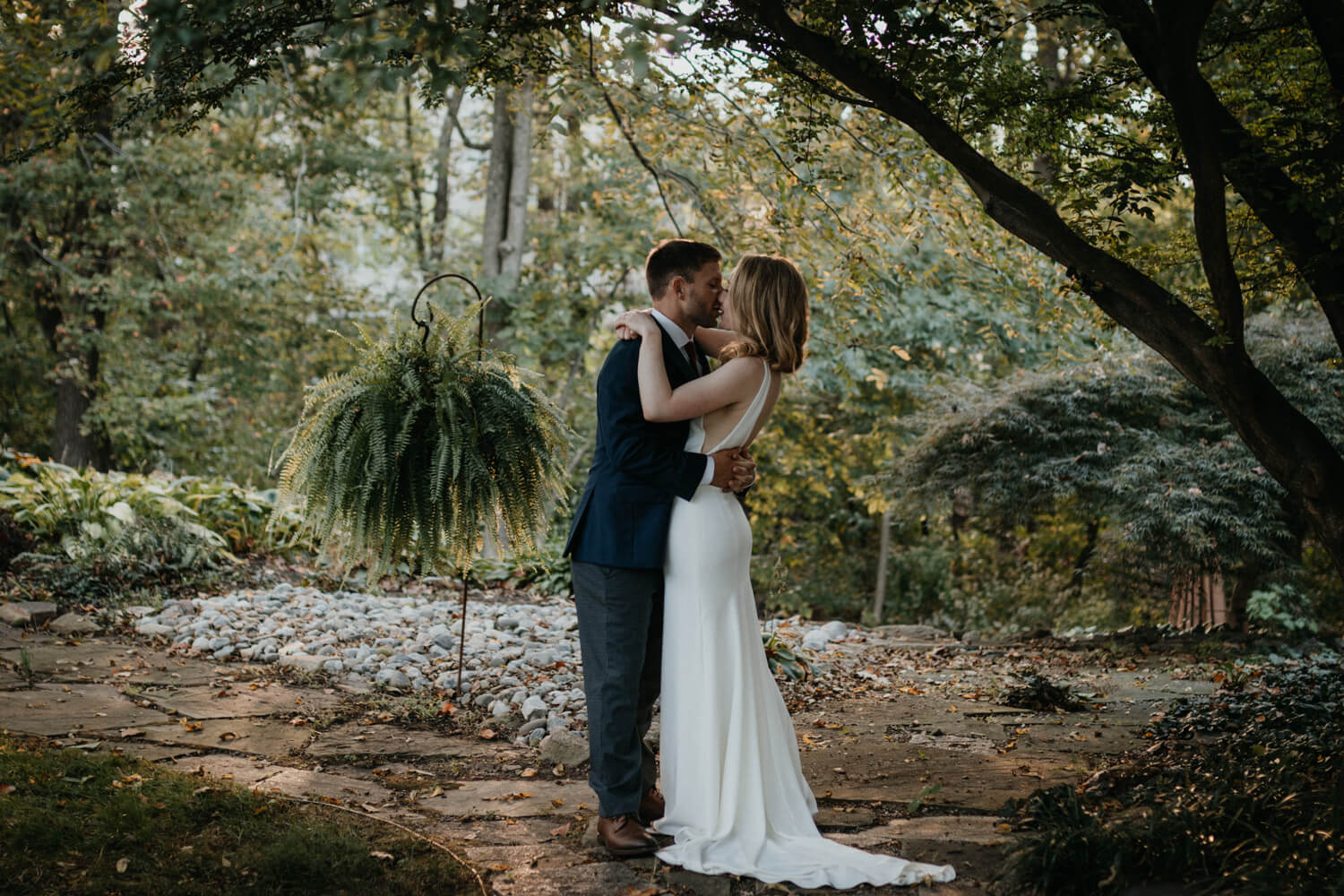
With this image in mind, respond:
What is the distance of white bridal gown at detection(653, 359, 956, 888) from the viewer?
3.23 meters

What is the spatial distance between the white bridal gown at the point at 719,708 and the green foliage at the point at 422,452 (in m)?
1.77

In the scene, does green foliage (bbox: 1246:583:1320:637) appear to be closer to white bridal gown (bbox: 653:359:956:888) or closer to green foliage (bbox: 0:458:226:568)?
white bridal gown (bbox: 653:359:956:888)

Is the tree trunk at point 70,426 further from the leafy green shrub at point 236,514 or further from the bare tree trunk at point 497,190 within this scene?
the bare tree trunk at point 497,190

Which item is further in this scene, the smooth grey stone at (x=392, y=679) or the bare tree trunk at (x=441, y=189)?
the bare tree trunk at (x=441, y=189)

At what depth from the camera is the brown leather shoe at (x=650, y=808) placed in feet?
11.7

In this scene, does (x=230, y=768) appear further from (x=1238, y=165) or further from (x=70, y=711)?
(x=1238, y=165)

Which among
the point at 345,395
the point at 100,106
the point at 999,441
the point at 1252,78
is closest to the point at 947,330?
the point at 999,441

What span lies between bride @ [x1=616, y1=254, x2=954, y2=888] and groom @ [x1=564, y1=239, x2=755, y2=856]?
71 millimetres

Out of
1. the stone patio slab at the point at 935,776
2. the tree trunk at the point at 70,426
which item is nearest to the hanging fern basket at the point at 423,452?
the stone patio slab at the point at 935,776

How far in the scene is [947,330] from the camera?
12195mm

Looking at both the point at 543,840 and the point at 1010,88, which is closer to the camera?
the point at 543,840

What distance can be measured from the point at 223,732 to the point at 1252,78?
5398 millimetres

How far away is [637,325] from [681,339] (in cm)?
19

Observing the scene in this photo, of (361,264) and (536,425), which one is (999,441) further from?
(361,264)
